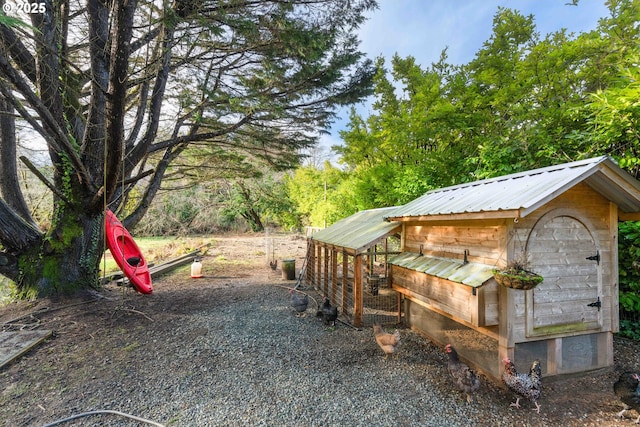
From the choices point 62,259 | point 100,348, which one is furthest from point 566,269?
point 62,259

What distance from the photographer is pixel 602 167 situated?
3.22 m

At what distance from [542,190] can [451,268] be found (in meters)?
1.49

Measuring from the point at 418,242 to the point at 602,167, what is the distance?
2.68 metres

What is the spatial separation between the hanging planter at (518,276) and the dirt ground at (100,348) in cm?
155

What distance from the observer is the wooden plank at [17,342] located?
387cm

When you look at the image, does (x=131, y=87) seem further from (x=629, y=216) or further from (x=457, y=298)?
(x=629, y=216)

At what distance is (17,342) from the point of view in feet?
13.8

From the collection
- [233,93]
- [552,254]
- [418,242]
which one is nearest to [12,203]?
[233,93]

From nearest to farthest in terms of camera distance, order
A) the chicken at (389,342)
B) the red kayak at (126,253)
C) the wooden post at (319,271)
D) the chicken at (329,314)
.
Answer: the chicken at (389,342), the chicken at (329,314), the red kayak at (126,253), the wooden post at (319,271)

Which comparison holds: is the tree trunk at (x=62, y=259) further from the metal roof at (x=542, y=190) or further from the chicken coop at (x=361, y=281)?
the metal roof at (x=542, y=190)

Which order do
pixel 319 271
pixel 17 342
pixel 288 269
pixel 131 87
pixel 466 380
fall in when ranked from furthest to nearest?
1. pixel 288 269
2. pixel 319 271
3. pixel 131 87
4. pixel 17 342
5. pixel 466 380

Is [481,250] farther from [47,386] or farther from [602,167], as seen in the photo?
[47,386]

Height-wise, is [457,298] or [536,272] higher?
[536,272]

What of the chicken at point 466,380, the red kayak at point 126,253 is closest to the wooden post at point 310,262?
the red kayak at point 126,253
